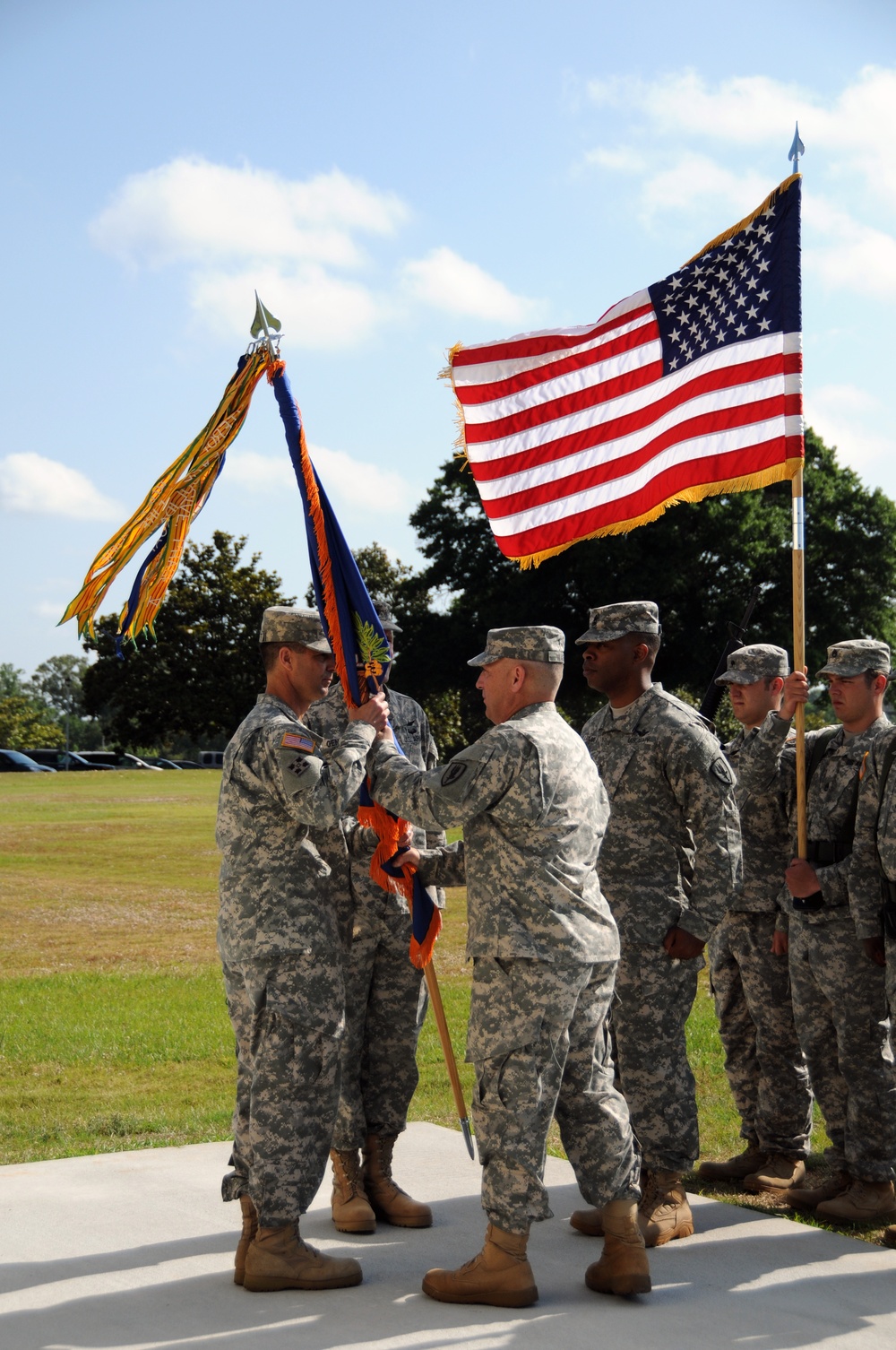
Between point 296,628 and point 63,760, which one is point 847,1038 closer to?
point 296,628

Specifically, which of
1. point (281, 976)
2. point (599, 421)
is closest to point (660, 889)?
point (281, 976)

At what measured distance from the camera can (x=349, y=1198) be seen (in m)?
5.37

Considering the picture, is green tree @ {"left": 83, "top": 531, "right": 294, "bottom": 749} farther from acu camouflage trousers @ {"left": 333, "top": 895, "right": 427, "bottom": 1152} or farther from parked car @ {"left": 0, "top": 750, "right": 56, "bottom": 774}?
acu camouflage trousers @ {"left": 333, "top": 895, "right": 427, "bottom": 1152}

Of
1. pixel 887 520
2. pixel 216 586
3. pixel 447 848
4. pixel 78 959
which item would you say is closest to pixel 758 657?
pixel 447 848

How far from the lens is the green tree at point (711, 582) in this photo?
1435 inches

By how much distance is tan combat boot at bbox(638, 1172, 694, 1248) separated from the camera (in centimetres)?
518

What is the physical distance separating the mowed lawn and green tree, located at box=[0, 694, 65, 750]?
211ft

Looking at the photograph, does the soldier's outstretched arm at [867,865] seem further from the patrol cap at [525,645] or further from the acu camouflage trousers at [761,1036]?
the patrol cap at [525,645]

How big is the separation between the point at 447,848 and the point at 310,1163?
51.1 inches

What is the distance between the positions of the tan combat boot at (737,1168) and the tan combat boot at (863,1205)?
62 centimetres

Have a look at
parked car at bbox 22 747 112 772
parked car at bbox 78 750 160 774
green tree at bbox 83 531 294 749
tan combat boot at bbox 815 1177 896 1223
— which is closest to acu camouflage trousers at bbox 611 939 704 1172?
tan combat boot at bbox 815 1177 896 1223

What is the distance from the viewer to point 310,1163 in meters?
4.61

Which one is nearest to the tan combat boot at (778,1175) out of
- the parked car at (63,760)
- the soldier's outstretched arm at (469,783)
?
the soldier's outstretched arm at (469,783)

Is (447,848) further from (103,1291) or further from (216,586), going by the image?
(216,586)
